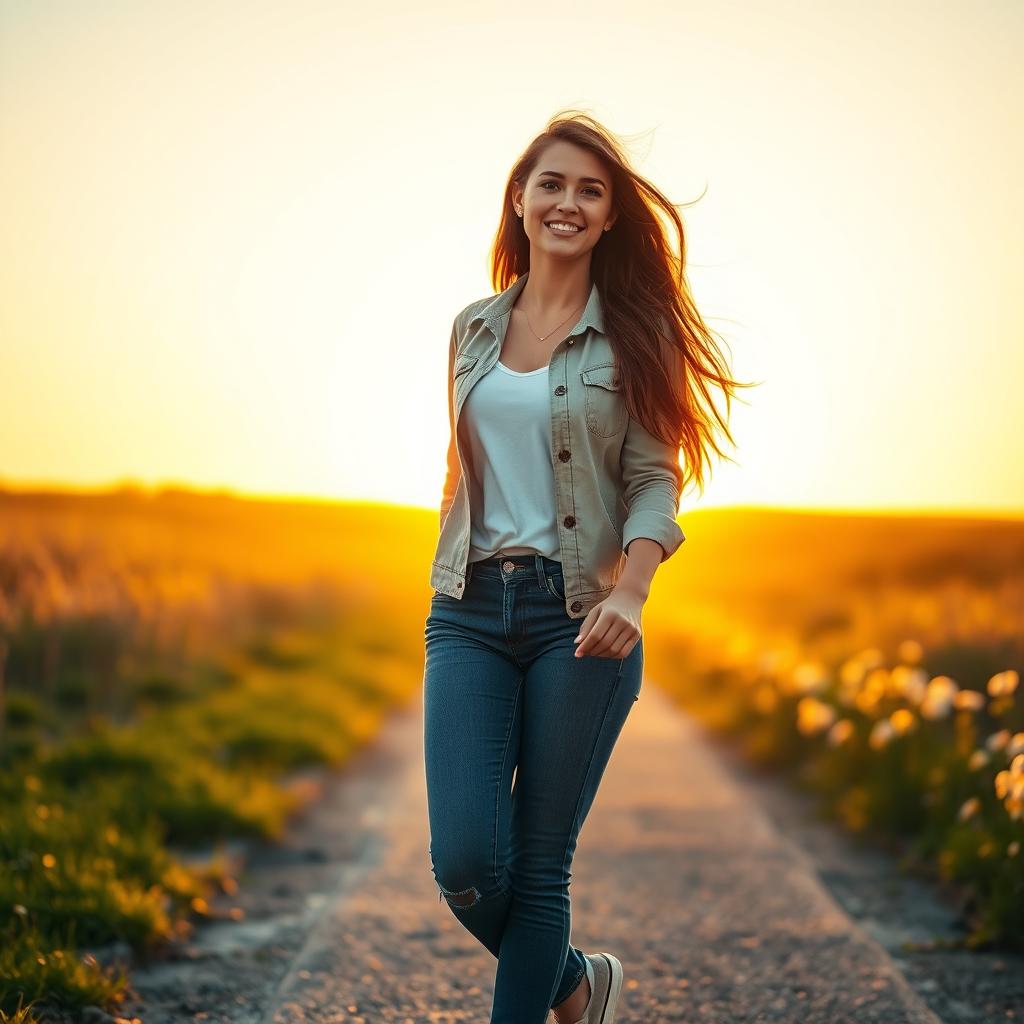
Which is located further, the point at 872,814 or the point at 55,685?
the point at 55,685

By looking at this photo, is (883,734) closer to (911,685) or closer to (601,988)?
(911,685)

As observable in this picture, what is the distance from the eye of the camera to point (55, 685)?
902 centimetres

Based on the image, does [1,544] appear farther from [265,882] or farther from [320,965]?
[320,965]

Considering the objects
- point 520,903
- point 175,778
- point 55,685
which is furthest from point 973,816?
point 55,685

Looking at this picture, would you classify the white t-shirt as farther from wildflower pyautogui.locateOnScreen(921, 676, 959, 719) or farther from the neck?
wildflower pyautogui.locateOnScreen(921, 676, 959, 719)

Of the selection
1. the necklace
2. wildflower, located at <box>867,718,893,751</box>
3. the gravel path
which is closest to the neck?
the necklace

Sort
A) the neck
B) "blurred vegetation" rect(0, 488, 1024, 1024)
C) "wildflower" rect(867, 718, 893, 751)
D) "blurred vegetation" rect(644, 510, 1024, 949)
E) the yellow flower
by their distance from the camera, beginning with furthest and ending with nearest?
the yellow flower
"wildflower" rect(867, 718, 893, 751)
"blurred vegetation" rect(644, 510, 1024, 949)
"blurred vegetation" rect(0, 488, 1024, 1024)
the neck

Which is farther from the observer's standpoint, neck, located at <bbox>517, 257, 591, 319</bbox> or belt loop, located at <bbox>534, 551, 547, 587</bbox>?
neck, located at <bbox>517, 257, 591, 319</bbox>

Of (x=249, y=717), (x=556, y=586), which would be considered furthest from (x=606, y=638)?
(x=249, y=717)

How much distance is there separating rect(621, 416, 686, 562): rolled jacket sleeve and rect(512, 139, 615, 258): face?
1.58ft

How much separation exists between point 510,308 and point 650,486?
2.04ft

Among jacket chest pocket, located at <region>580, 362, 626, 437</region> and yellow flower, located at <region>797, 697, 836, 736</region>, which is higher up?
jacket chest pocket, located at <region>580, 362, 626, 437</region>

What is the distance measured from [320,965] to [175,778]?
2.19m

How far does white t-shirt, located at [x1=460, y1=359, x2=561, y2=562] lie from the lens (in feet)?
9.21
